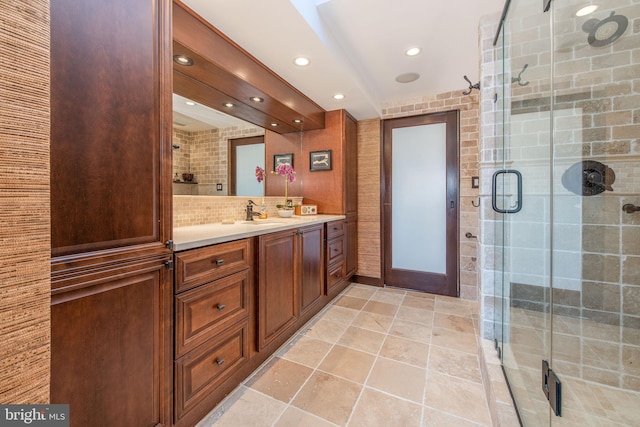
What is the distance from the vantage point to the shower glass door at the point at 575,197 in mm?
1304

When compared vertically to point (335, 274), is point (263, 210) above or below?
above

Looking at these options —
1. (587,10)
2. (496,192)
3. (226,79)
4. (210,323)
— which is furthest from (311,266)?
(587,10)

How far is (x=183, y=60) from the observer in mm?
1546

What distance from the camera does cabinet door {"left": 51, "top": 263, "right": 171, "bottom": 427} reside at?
76 cm

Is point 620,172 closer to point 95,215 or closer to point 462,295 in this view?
point 462,295

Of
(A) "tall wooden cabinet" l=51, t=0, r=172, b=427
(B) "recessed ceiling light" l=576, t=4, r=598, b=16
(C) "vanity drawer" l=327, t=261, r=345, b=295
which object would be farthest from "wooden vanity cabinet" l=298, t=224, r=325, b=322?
(B) "recessed ceiling light" l=576, t=4, r=598, b=16

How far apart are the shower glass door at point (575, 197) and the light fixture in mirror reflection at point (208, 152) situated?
2.00 m

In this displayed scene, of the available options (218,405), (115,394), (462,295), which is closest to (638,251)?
(462,295)

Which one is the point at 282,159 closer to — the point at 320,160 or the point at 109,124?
the point at 320,160

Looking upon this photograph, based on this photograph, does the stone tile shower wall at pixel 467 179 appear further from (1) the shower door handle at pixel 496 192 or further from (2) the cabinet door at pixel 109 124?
(2) the cabinet door at pixel 109 124

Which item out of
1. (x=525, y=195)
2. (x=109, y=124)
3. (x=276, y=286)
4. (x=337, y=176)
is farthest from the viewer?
(x=337, y=176)

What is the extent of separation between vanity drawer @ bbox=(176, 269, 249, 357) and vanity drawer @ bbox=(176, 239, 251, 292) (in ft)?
0.12

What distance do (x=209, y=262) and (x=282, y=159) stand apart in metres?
2.03

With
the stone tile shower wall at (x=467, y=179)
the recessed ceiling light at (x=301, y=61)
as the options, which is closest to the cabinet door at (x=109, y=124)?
the recessed ceiling light at (x=301, y=61)
